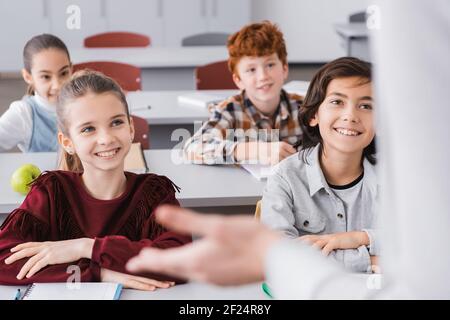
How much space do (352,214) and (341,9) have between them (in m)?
6.57

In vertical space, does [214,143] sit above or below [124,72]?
below

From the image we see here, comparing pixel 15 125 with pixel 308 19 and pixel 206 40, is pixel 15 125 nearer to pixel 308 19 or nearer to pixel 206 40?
pixel 206 40

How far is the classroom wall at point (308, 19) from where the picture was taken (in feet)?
28.1

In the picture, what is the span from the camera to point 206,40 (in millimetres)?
6160

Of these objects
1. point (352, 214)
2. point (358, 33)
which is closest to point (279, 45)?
point (352, 214)

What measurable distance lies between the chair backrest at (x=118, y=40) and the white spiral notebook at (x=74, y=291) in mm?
4277

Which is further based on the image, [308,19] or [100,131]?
[308,19]

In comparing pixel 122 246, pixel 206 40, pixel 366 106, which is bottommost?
pixel 122 246

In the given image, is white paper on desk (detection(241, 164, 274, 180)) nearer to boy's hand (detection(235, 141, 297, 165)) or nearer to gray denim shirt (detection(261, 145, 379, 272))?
boy's hand (detection(235, 141, 297, 165))

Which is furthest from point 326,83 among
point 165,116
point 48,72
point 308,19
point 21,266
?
point 308,19

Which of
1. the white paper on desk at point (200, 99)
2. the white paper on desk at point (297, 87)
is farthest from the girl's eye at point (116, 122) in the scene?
the white paper on desk at point (297, 87)

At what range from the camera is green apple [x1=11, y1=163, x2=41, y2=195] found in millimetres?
2707

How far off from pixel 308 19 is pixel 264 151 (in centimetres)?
590

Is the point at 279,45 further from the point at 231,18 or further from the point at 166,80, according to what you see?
the point at 231,18
